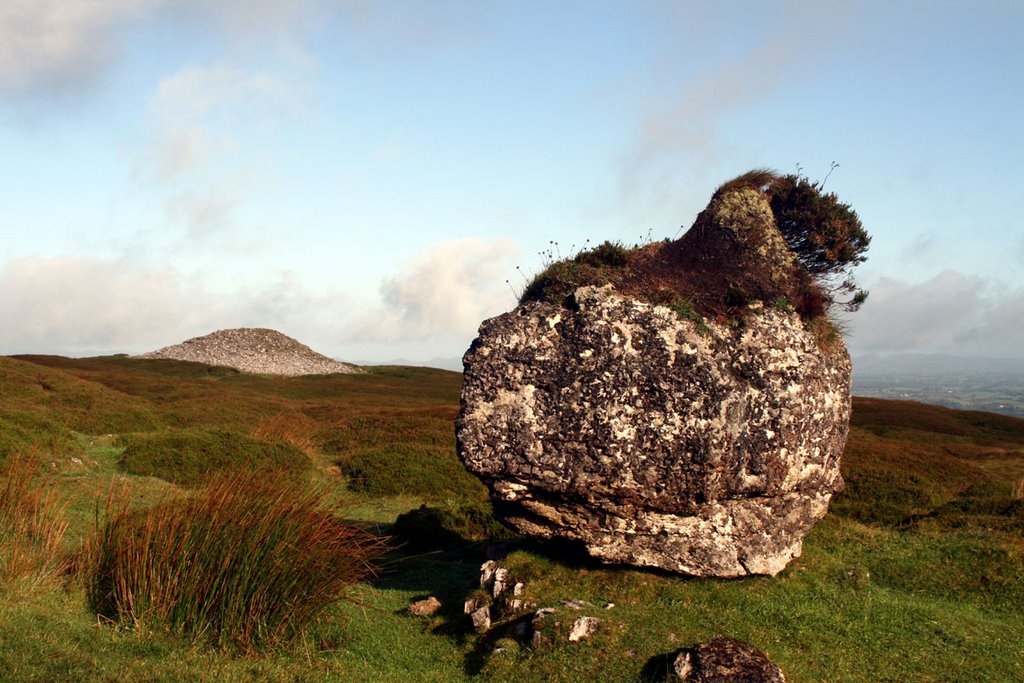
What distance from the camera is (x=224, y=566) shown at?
412 inches

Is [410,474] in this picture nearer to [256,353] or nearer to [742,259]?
[742,259]

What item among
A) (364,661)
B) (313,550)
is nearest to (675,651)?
(364,661)

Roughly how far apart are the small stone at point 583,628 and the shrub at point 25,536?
25.2 feet

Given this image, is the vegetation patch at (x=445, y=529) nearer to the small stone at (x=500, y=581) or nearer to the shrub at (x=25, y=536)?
the small stone at (x=500, y=581)

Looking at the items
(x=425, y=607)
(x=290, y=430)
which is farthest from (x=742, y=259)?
(x=290, y=430)

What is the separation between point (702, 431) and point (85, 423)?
28.1 m

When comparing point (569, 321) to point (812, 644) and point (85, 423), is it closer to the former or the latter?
point (812, 644)

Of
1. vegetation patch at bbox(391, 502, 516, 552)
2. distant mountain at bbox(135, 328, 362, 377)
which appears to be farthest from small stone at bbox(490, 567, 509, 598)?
distant mountain at bbox(135, 328, 362, 377)

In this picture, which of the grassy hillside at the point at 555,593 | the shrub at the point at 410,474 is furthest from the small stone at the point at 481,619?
the shrub at the point at 410,474

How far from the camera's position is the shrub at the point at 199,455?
24234 millimetres

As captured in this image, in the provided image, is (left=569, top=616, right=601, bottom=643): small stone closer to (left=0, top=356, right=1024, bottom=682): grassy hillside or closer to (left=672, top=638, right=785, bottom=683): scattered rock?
(left=0, top=356, right=1024, bottom=682): grassy hillside

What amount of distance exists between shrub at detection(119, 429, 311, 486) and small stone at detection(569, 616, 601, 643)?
14559 mm

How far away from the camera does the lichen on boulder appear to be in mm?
13070

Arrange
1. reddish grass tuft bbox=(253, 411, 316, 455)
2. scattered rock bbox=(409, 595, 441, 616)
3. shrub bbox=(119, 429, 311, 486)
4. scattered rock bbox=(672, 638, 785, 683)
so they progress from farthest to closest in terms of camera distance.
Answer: reddish grass tuft bbox=(253, 411, 316, 455)
shrub bbox=(119, 429, 311, 486)
scattered rock bbox=(409, 595, 441, 616)
scattered rock bbox=(672, 638, 785, 683)
